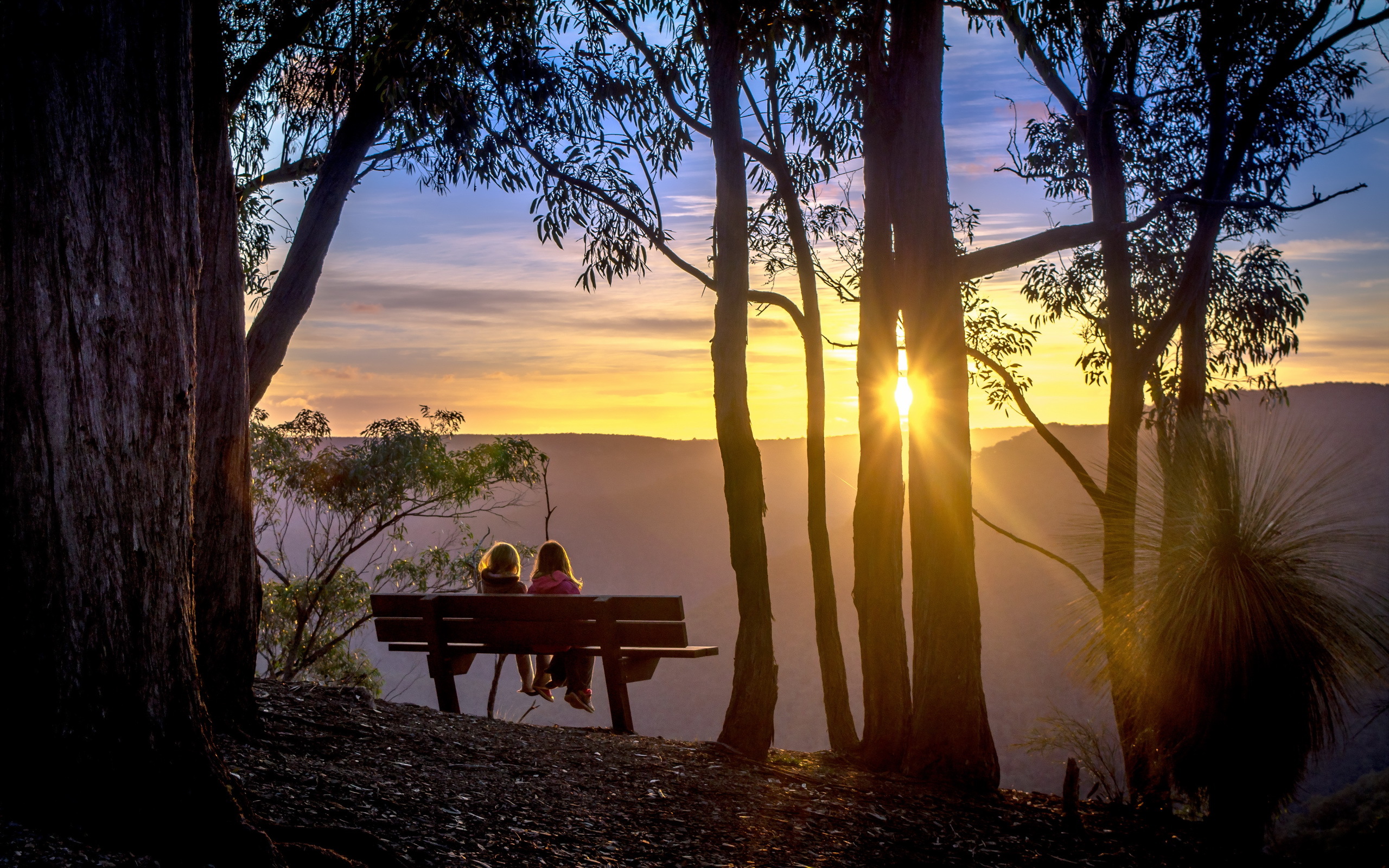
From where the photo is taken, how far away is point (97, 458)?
2.05m

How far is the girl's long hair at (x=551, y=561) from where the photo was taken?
6348 millimetres

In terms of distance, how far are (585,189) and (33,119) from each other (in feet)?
20.7

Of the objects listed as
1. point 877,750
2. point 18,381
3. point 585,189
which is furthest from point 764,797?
point 585,189

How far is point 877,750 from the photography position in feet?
16.3

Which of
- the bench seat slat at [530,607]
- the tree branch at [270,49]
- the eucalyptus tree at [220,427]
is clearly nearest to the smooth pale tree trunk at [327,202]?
the tree branch at [270,49]

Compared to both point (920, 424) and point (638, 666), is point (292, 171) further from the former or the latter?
point (920, 424)

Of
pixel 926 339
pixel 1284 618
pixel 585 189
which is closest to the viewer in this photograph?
pixel 1284 618

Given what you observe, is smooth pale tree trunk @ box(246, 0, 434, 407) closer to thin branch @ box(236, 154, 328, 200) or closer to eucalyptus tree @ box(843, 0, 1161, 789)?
thin branch @ box(236, 154, 328, 200)

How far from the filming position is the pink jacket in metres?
6.21

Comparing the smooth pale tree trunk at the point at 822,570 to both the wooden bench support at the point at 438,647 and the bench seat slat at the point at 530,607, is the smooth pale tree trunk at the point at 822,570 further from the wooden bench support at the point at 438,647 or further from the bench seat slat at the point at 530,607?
the wooden bench support at the point at 438,647

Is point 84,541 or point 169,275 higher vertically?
point 169,275

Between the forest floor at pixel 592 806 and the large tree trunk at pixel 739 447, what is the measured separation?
0.96ft

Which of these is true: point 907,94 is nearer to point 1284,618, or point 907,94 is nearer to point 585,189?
point 1284,618

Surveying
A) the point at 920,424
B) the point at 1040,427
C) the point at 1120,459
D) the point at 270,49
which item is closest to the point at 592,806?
the point at 920,424
